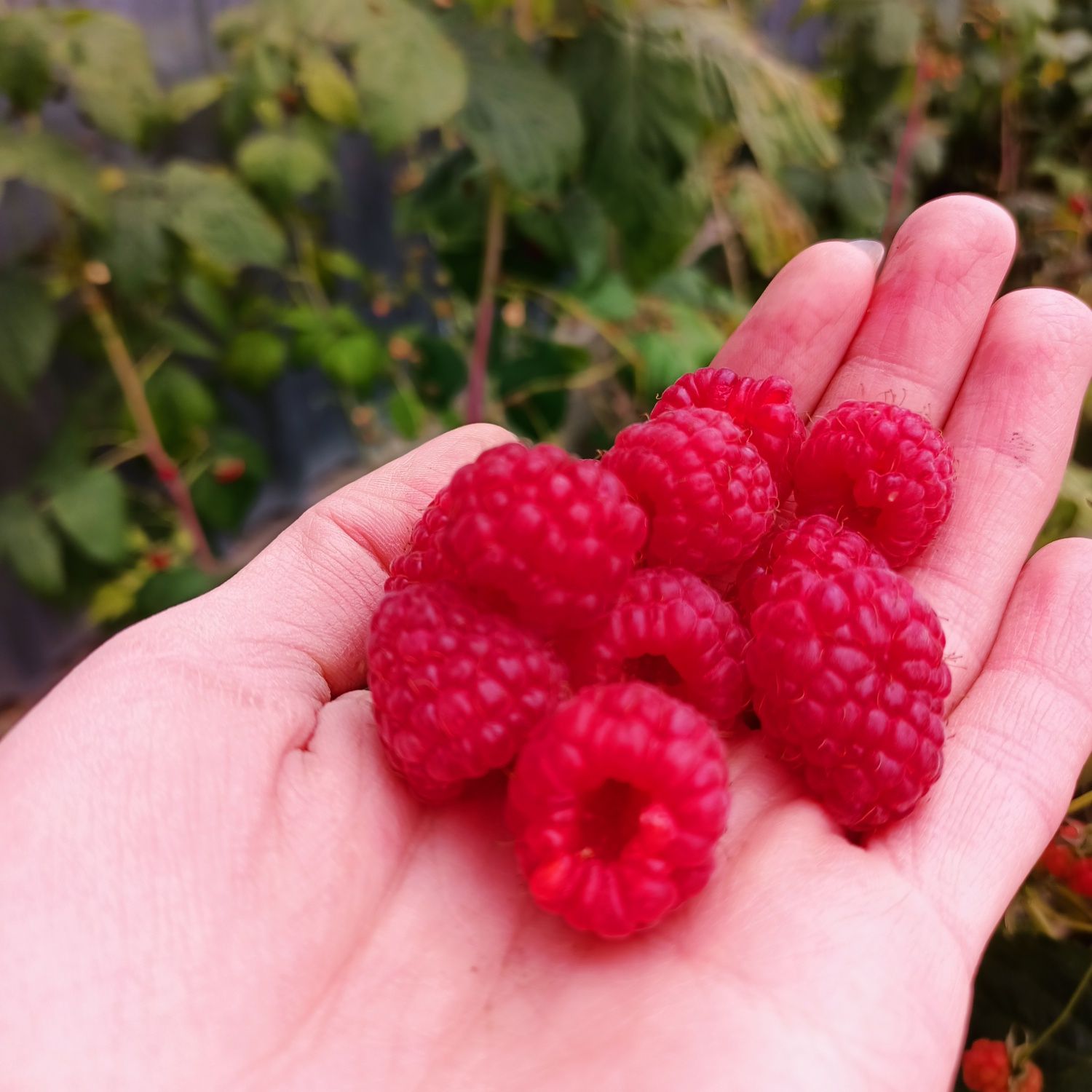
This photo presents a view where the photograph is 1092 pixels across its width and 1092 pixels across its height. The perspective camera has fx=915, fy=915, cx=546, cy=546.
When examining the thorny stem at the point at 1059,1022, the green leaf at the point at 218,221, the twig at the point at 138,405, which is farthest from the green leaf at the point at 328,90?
the thorny stem at the point at 1059,1022

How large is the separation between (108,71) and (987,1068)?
168 centimetres

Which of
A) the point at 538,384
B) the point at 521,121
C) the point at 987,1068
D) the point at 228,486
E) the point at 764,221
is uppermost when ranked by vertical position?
the point at 521,121

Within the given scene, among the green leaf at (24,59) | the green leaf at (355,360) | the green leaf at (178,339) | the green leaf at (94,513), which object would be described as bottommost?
the green leaf at (94,513)

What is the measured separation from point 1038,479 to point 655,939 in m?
0.75

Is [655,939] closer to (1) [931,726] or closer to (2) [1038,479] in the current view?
(1) [931,726]

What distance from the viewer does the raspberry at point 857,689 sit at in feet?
2.66

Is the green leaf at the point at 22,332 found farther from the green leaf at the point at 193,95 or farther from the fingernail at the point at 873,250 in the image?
the fingernail at the point at 873,250

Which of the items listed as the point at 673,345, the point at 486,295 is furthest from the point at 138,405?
the point at 673,345

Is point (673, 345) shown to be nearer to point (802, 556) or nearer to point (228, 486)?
point (802, 556)

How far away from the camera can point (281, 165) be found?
5.56 ft

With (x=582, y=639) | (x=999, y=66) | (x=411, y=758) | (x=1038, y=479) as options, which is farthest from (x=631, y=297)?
(x=999, y=66)

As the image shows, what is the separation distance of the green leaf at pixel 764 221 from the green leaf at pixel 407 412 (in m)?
0.79

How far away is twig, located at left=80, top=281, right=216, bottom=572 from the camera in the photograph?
1.49 meters

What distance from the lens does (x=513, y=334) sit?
74.4 inches
